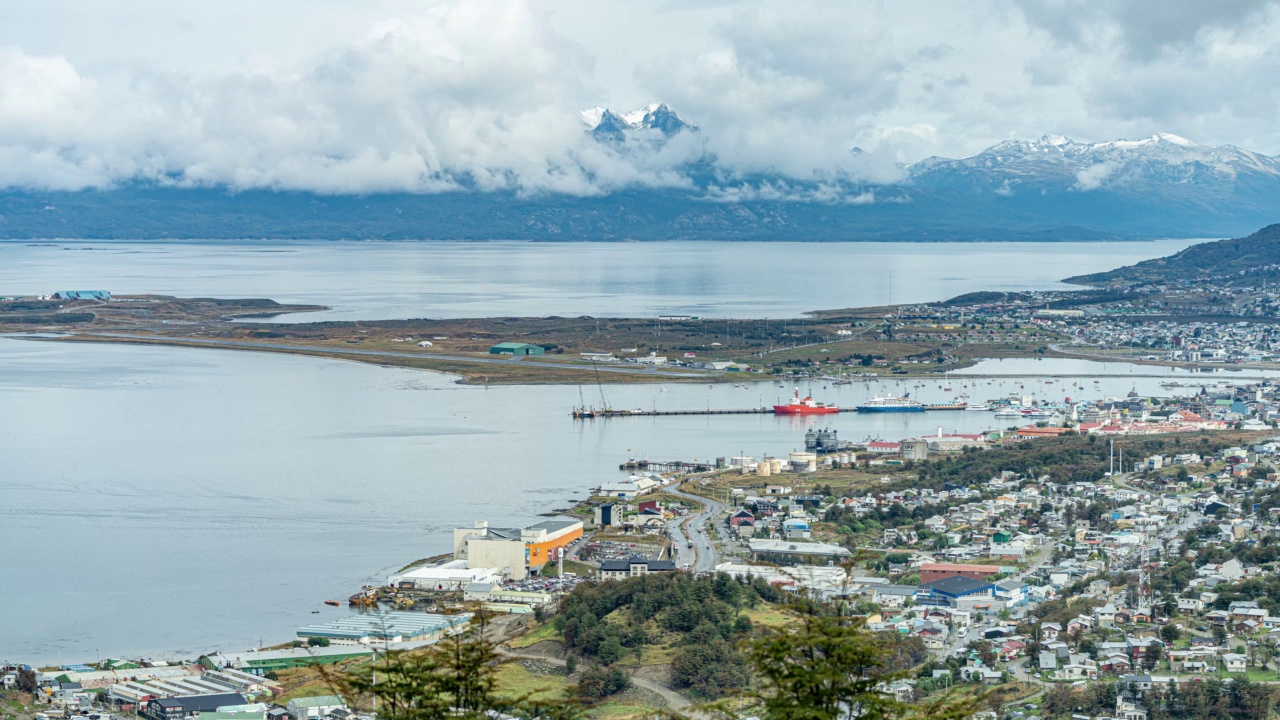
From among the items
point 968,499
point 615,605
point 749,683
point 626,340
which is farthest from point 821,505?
point 626,340

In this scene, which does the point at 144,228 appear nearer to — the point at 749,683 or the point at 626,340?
the point at 626,340

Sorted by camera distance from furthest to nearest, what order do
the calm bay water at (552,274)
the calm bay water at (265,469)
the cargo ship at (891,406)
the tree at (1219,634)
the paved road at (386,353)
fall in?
1. the calm bay water at (552,274)
2. the paved road at (386,353)
3. the cargo ship at (891,406)
4. the calm bay water at (265,469)
5. the tree at (1219,634)

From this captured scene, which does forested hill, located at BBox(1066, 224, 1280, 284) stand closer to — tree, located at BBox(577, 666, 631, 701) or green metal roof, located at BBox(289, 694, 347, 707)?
tree, located at BBox(577, 666, 631, 701)

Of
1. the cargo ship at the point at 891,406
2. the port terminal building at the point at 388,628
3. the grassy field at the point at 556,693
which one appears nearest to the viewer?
the grassy field at the point at 556,693

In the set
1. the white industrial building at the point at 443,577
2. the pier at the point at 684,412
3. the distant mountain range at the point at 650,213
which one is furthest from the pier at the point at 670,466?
the distant mountain range at the point at 650,213

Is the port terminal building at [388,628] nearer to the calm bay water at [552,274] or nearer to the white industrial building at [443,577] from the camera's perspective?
the white industrial building at [443,577]

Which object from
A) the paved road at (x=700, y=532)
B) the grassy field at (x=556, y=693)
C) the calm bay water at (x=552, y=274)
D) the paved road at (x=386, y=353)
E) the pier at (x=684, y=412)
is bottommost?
the grassy field at (x=556, y=693)

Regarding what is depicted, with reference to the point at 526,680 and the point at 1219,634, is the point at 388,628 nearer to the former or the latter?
the point at 526,680
